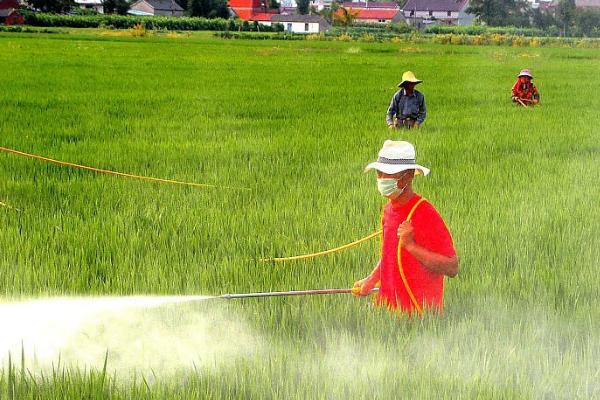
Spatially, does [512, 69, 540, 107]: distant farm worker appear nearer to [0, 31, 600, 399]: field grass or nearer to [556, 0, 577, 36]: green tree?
[0, 31, 600, 399]: field grass

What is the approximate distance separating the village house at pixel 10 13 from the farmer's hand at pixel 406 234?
36.0 m

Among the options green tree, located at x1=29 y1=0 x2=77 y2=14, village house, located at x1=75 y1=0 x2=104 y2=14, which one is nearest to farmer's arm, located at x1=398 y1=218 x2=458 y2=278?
green tree, located at x1=29 y1=0 x2=77 y2=14

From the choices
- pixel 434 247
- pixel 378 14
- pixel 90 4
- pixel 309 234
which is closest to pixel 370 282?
pixel 434 247

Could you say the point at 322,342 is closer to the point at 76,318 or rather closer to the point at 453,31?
the point at 76,318

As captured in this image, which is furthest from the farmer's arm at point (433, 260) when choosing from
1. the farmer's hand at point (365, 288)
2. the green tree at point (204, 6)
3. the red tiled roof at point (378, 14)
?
the red tiled roof at point (378, 14)

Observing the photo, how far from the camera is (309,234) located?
12.2ft

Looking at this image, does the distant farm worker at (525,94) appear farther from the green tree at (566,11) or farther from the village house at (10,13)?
the village house at (10,13)

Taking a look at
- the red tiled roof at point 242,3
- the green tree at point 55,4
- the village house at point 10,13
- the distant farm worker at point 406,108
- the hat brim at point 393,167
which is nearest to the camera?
the hat brim at point 393,167

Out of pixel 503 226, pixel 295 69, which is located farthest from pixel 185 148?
pixel 295 69

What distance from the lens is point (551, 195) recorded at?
4742 mm

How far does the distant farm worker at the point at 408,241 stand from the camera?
7.21 feet

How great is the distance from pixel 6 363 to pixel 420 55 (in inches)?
909

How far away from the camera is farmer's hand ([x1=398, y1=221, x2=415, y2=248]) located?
223 cm

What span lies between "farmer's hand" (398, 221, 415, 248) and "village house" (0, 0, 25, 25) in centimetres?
3603
